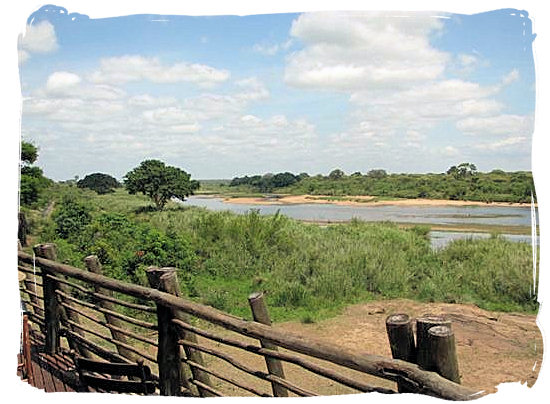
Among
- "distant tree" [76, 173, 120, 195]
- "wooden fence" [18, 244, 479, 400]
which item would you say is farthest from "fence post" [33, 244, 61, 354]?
"distant tree" [76, 173, 120, 195]

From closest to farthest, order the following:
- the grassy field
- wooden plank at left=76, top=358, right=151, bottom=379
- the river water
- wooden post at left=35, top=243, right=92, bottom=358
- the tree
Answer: wooden plank at left=76, top=358, right=151, bottom=379 < the river water < wooden post at left=35, top=243, right=92, bottom=358 < the tree < the grassy field

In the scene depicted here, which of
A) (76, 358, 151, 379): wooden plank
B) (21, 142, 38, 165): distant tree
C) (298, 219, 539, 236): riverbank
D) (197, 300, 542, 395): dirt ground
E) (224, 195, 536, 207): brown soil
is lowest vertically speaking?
(197, 300, 542, 395): dirt ground

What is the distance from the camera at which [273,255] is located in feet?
13.9

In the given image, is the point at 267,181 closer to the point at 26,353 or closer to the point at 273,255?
the point at 273,255

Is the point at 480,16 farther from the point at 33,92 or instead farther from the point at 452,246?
the point at 33,92

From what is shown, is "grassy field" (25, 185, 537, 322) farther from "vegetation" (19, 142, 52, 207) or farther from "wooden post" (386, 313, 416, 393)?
"wooden post" (386, 313, 416, 393)

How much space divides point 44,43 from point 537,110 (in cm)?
208

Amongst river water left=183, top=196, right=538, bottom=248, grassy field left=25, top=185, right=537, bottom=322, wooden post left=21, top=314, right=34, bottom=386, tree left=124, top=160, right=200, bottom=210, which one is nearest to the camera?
wooden post left=21, top=314, right=34, bottom=386

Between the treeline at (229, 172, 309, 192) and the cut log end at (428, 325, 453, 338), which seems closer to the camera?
the cut log end at (428, 325, 453, 338)

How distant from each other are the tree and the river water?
126 mm

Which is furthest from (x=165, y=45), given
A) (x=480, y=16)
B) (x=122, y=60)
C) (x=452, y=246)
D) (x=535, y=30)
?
(x=452, y=246)

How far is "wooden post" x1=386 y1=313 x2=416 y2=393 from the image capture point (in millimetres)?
1536

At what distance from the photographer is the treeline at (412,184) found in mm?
2494

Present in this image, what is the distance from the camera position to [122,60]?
311cm
